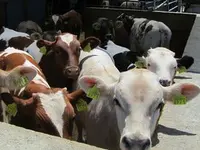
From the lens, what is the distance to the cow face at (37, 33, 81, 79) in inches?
233

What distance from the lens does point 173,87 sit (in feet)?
12.4

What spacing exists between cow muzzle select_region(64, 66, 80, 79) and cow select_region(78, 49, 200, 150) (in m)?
0.96

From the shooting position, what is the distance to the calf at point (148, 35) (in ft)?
38.9

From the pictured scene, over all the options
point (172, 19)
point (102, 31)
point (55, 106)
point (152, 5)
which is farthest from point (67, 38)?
point (152, 5)

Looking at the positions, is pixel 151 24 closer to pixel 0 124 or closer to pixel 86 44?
pixel 86 44

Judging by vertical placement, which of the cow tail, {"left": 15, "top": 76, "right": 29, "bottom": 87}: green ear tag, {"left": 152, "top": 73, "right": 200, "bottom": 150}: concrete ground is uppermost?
{"left": 15, "top": 76, "right": 29, "bottom": 87}: green ear tag

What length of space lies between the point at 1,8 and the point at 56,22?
1.65 metres

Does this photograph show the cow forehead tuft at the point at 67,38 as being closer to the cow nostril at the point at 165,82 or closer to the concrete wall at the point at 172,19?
the cow nostril at the point at 165,82

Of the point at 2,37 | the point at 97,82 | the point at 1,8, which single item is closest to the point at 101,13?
the point at 1,8

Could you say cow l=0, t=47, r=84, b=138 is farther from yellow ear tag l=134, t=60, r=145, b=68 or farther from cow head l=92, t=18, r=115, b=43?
cow head l=92, t=18, r=115, b=43

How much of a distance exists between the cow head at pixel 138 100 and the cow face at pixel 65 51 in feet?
6.61

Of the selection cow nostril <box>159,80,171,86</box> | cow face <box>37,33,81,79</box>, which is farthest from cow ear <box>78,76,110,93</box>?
cow nostril <box>159,80,171,86</box>

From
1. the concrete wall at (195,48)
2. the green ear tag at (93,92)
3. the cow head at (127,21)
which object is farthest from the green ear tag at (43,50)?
the cow head at (127,21)

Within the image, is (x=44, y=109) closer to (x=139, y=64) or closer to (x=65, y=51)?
(x=65, y=51)
